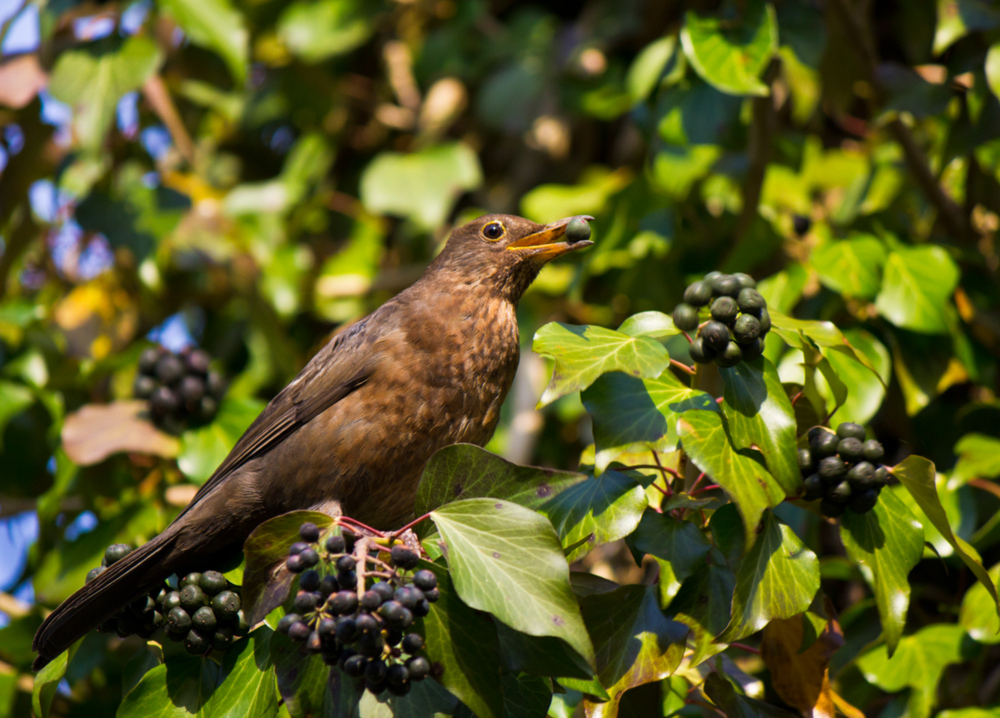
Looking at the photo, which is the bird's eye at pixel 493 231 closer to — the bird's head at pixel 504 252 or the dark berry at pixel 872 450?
the bird's head at pixel 504 252

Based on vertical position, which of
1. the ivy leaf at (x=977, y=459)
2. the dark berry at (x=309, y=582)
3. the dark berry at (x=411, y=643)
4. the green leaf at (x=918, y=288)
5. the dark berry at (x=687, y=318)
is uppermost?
the dark berry at (x=309, y=582)

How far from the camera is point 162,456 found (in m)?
3.64

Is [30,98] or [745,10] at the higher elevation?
[30,98]

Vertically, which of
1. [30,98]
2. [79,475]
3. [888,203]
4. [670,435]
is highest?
[30,98]

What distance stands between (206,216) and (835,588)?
366 centimetres

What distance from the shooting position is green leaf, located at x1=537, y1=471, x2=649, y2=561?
78.4 inches

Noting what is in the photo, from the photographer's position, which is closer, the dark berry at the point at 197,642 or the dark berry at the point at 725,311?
the dark berry at the point at 725,311

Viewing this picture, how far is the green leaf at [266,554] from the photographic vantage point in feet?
6.48

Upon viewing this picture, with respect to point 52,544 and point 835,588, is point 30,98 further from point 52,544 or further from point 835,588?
point 835,588

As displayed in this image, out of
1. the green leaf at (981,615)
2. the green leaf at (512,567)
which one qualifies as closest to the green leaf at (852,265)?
the green leaf at (981,615)

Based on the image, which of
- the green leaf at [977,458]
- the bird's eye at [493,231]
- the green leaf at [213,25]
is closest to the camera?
the green leaf at [977,458]

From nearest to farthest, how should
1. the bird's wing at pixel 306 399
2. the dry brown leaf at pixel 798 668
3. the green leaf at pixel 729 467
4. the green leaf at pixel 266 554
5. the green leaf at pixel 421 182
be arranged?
the green leaf at pixel 729 467
the green leaf at pixel 266 554
the dry brown leaf at pixel 798 668
the bird's wing at pixel 306 399
the green leaf at pixel 421 182

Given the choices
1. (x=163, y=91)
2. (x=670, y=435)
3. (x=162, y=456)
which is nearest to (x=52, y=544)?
(x=162, y=456)

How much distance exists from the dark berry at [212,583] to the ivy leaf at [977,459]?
2285 millimetres
